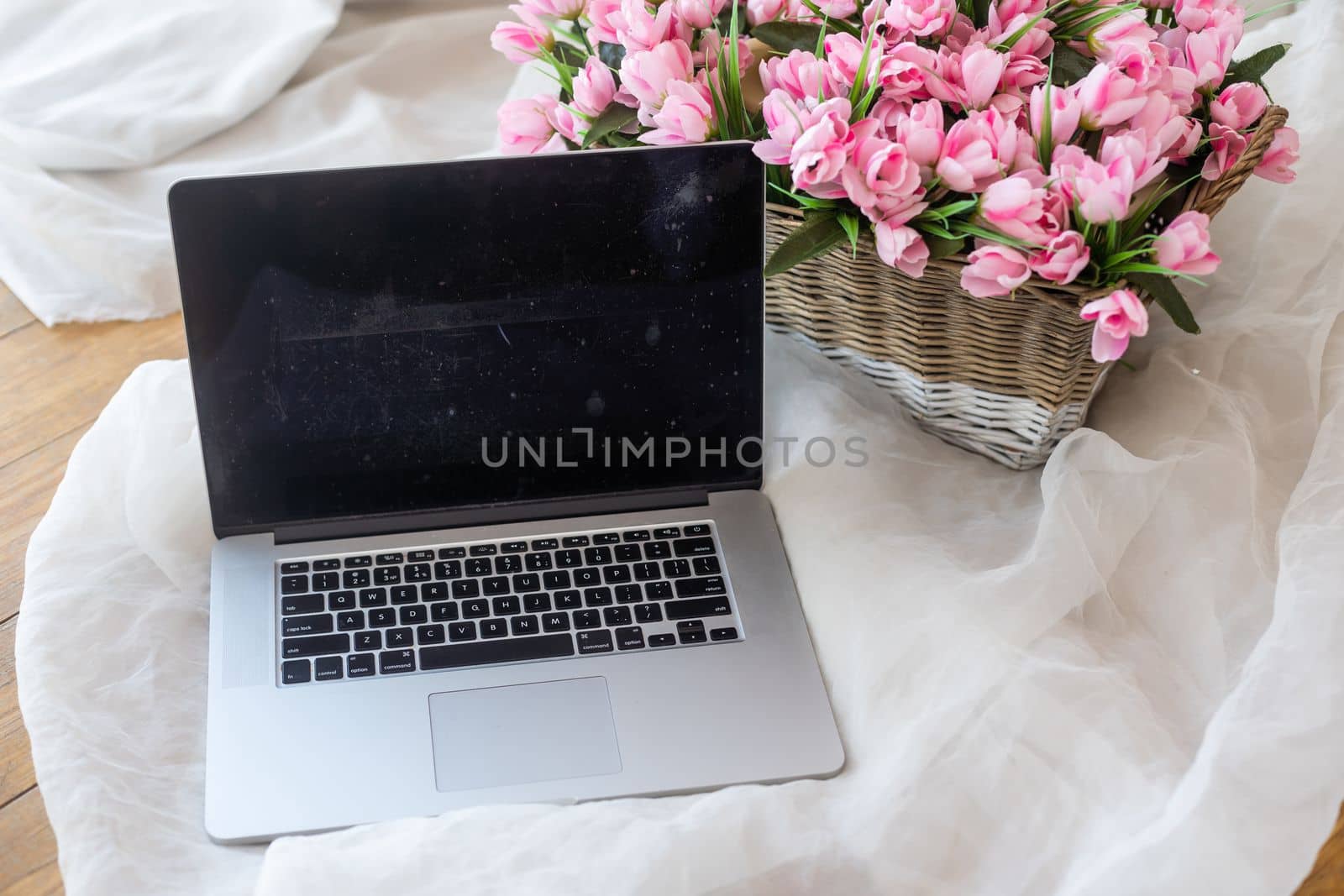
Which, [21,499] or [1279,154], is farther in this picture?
[21,499]

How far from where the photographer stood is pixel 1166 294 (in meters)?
0.58

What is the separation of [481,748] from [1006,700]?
0.24 m

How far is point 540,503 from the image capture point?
67 cm

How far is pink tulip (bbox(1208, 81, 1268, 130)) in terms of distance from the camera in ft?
1.94

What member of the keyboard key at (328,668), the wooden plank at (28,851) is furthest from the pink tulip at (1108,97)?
the wooden plank at (28,851)

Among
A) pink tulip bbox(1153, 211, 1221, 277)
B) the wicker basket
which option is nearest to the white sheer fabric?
the wicker basket

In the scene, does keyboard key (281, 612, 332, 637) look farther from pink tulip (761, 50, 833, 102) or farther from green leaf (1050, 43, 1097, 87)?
green leaf (1050, 43, 1097, 87)

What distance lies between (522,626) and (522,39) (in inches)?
13.2

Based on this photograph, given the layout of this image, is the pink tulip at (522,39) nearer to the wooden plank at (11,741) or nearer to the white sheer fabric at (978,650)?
the white sheer fabric at (978,650)

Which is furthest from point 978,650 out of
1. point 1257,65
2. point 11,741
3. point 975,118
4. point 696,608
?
point 11,741

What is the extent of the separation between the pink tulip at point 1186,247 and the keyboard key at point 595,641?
32 centimetres

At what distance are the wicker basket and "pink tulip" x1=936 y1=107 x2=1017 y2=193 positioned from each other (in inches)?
1.9

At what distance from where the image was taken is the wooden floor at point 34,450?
550 mm

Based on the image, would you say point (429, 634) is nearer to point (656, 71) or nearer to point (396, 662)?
point (396, 662)
